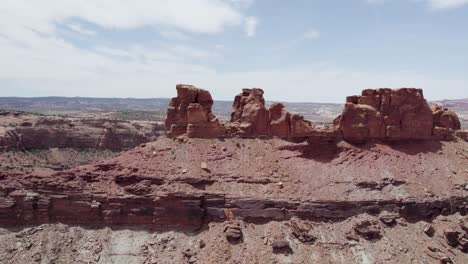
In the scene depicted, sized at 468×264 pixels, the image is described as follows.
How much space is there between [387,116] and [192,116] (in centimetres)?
1922

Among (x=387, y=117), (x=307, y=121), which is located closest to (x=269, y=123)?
(x=307, y=121)

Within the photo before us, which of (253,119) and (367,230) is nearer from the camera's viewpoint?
(367,230)

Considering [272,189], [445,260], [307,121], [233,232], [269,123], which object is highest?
[307,121]

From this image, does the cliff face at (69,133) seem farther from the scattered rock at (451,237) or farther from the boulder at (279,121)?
the scattered rock at (451,237)

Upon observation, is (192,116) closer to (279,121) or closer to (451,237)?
(279,121)

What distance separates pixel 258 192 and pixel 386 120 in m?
16.5

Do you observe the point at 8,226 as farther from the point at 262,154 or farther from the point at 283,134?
the point at 283,134

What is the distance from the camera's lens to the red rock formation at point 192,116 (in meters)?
45.8

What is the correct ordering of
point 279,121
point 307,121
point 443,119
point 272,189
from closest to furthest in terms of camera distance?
point 272,189, point 279,121, point 307,121, point 443,119

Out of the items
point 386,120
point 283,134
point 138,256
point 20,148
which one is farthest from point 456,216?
point 20,148

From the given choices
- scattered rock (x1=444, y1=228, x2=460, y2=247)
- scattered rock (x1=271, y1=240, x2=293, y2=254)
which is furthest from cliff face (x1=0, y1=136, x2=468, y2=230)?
scattered rock (x1=271, y1=240, x2=293, y2=254)

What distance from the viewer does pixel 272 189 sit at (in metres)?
40.9

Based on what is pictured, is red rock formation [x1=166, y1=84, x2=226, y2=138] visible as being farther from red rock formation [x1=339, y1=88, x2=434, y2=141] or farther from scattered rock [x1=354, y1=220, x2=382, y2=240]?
scattered rock [x1=354, y1=220, x2=382, y2=240]

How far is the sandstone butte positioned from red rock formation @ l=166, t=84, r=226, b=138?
0.10 m
